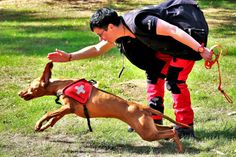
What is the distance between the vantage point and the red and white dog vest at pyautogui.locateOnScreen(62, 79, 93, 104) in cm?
483

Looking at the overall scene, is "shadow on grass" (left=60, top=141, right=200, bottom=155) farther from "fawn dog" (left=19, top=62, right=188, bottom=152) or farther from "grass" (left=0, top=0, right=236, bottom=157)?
"fawn dog" (left=19, top=62, right=188, bottom=152)

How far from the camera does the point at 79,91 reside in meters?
4.86

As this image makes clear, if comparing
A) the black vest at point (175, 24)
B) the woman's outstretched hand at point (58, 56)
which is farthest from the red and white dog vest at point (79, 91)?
the black vest at point (175, 24)

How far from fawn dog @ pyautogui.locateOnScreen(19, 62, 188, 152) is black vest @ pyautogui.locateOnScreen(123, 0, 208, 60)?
57 cm

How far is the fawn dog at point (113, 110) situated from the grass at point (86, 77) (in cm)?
23

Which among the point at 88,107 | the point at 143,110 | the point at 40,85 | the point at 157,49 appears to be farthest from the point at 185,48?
the point at 40,85

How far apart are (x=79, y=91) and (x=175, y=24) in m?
1.03

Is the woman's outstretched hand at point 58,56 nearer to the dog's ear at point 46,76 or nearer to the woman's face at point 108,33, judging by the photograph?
the dog's ear at point 46,76

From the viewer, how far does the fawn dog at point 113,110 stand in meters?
4.75

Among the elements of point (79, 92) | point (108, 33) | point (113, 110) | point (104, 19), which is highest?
point (104, 19)

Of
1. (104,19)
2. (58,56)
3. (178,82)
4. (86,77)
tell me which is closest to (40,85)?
(58,56)

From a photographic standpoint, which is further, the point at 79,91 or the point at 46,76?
the point at 46,76

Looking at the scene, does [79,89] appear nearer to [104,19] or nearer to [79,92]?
[79,92]

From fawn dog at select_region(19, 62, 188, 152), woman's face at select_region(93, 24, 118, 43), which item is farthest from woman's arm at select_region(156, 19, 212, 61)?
fawn dog at select_region(19, 62, 188, 152)
